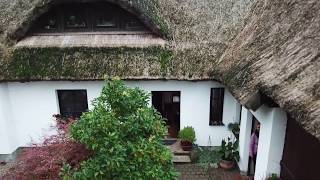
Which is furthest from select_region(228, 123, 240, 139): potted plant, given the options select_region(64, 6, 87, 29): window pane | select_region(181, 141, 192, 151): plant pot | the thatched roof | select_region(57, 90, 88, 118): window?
select_region(64, 6, 87, 29): window pane

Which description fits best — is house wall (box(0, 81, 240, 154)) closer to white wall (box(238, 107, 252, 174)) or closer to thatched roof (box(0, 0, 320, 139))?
thatched roof (box(0, 0, 320, 139))

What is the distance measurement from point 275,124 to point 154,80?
200 inches

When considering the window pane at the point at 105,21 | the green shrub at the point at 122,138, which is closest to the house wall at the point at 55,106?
the window pane at the point at 105,21

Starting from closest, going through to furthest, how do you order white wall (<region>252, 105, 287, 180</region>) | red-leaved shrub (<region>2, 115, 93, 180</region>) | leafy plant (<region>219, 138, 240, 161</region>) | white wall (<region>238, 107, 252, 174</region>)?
red-leaved shrub (<region>2, 115, 93, 180</region>)
white wall (<region>252, 105, 287, 180</region>)
white wall (<region>238, 107, 252, 174</region>)
leafy plant (<region>219, 138, 240, 161</region>)

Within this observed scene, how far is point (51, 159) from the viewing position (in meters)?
7.63

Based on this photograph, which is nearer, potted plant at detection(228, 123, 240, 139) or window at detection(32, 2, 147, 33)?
window at detection(32, 2, 147, 33)

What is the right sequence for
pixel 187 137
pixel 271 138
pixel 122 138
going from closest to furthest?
pixel 122 138 → pixel 271 138 → pixel 187 137

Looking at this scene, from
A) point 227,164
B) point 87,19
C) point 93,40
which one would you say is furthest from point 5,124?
point 227,164

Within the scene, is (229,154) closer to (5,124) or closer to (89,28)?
(89,28)

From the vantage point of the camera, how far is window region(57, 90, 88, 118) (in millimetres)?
12789

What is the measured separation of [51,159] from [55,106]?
5327 millimetres

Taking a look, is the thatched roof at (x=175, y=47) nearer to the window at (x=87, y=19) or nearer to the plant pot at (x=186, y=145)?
the window at (x=87, y=19)

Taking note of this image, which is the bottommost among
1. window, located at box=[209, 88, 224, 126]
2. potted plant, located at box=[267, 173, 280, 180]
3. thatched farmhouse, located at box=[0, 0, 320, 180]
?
potted plant, located at box=[267, 173, 280, 180]

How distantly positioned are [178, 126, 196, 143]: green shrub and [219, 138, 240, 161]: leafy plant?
3.75ft
